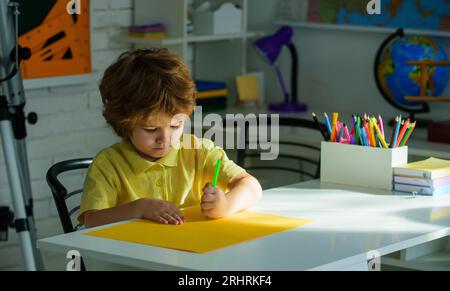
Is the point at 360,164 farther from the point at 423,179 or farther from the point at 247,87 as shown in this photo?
the point at 247,87

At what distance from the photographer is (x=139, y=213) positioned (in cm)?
188

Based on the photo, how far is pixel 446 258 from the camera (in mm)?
2330

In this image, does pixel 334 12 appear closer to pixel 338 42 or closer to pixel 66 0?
pixel 338 42

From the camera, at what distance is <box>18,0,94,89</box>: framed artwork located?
122 inches

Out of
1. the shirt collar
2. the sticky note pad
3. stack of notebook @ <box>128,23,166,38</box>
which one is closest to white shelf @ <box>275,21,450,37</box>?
the sticky note pad

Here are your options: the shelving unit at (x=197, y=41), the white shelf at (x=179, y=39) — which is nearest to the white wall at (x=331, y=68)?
the shelving unit at (x=197, y=41)

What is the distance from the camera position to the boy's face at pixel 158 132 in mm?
1997

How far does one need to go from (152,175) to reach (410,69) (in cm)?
142

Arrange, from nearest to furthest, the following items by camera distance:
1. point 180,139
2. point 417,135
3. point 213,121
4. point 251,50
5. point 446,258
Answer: point 180,139 → point 446,258 → point 417,135 → point 213,121 → point 251,50

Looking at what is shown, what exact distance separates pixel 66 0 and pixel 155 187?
1.31m

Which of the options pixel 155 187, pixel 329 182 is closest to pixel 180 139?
pixel 155 187

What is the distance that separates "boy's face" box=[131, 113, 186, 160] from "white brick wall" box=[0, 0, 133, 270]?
3.93 feet

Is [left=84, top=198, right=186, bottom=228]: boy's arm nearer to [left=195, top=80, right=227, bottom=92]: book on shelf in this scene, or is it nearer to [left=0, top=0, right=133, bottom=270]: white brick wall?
[left=0, top=0, right=133, bottom=270]: white brick wall

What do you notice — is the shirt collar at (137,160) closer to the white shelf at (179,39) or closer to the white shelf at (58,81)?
the white shelf at (58,81)
